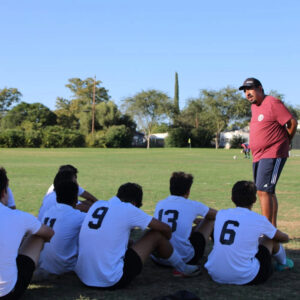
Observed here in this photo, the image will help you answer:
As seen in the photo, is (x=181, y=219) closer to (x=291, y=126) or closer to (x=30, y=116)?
(x=291, y=126)

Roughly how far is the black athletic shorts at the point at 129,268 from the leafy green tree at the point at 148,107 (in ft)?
262

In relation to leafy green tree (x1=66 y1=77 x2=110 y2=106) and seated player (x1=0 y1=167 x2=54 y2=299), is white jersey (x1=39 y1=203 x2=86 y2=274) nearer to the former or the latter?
seated player (x1=0 y1=167 x2=54 y2=299)

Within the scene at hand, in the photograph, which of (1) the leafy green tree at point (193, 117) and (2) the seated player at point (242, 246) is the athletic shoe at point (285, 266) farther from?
(1) the leafy green tree at point (193, 117)

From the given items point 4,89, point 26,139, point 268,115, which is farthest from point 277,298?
point 4,89

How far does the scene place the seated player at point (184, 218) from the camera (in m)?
4.55

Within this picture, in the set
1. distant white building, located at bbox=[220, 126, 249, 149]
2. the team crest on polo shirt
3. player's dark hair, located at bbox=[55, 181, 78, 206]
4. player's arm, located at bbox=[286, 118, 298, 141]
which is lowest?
player's dark hair, located at bbox=[55, 181, 78, 206]

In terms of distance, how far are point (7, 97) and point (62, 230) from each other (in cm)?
10037

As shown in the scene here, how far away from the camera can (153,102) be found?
280 ft

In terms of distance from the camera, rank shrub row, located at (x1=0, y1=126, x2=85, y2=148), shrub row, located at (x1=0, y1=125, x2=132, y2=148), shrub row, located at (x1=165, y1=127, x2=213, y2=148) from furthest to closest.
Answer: shrub row, located at (x1=165, y1=127, x2=213, y2=148), shrub row, located at (x1=0, y1=125, x2=132, y2=148), shrub row, located at (x1=0, y1=126, x2=85, y2=148)

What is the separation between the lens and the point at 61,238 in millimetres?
4246

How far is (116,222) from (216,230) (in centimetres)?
98

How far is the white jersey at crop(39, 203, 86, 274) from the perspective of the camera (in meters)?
4.25

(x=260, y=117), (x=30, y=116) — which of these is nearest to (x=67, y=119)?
(x=30, y=116)

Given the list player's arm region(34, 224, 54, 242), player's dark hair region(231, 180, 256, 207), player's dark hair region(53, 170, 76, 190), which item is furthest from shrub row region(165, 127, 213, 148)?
player's arm region(34, 224, 54, 242)
